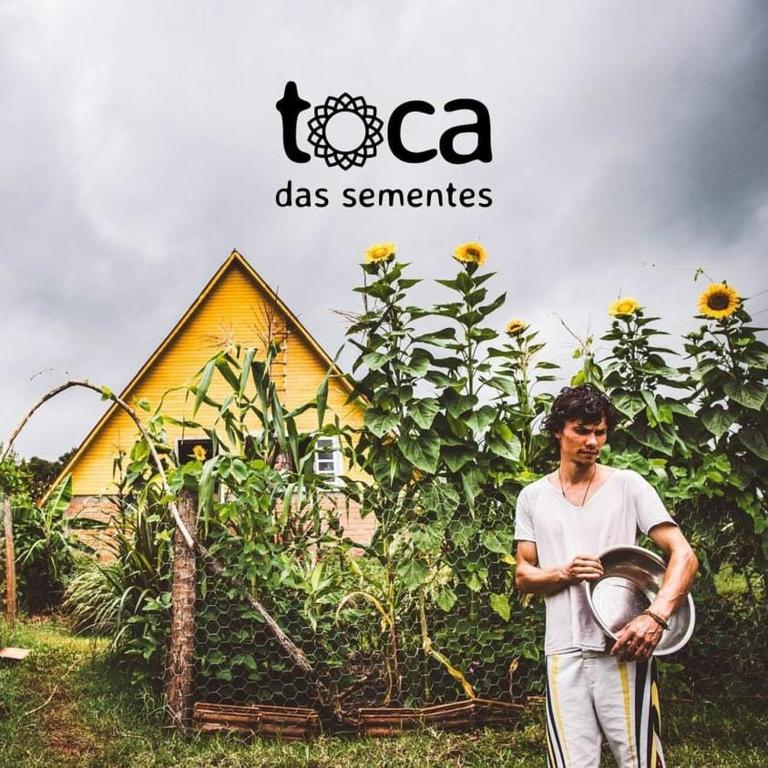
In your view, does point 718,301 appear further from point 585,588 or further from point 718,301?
point 585,588

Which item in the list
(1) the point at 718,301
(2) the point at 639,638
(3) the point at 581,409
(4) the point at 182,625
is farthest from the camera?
(1) the point at 718,301

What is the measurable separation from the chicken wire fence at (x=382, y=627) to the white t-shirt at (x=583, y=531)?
1.13 meters

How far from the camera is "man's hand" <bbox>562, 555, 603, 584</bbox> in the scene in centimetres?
189

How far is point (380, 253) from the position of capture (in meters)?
3.27

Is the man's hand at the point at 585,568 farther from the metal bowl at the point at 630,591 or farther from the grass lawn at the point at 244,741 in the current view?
the grass lawn at the point at 244,741

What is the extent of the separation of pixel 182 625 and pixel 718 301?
8.96 ft

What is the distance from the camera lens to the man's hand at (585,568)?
1.89 m

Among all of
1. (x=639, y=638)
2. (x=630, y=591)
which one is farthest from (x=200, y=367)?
(x=639, y=638)

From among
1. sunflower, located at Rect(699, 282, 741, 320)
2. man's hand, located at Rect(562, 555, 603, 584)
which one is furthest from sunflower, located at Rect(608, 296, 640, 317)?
man's hand, located at Rect(562, 555, 603, 584)

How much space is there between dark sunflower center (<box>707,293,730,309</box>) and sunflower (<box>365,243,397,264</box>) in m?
1.48

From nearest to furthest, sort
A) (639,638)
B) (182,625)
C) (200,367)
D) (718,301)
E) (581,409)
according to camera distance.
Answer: (639,638) → (581,409) → (182,625) → (718,301) → (200,367)

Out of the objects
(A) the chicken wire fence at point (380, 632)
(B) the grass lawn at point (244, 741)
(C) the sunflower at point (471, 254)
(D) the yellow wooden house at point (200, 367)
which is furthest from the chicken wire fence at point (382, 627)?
(D) the yellow wooden house at point (200, 367)

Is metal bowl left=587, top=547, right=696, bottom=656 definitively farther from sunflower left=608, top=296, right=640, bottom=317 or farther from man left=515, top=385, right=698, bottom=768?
sunflower left=608, top=296, right=640, bottom=317

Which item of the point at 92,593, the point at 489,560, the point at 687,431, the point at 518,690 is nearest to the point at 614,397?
the point at 687,431
